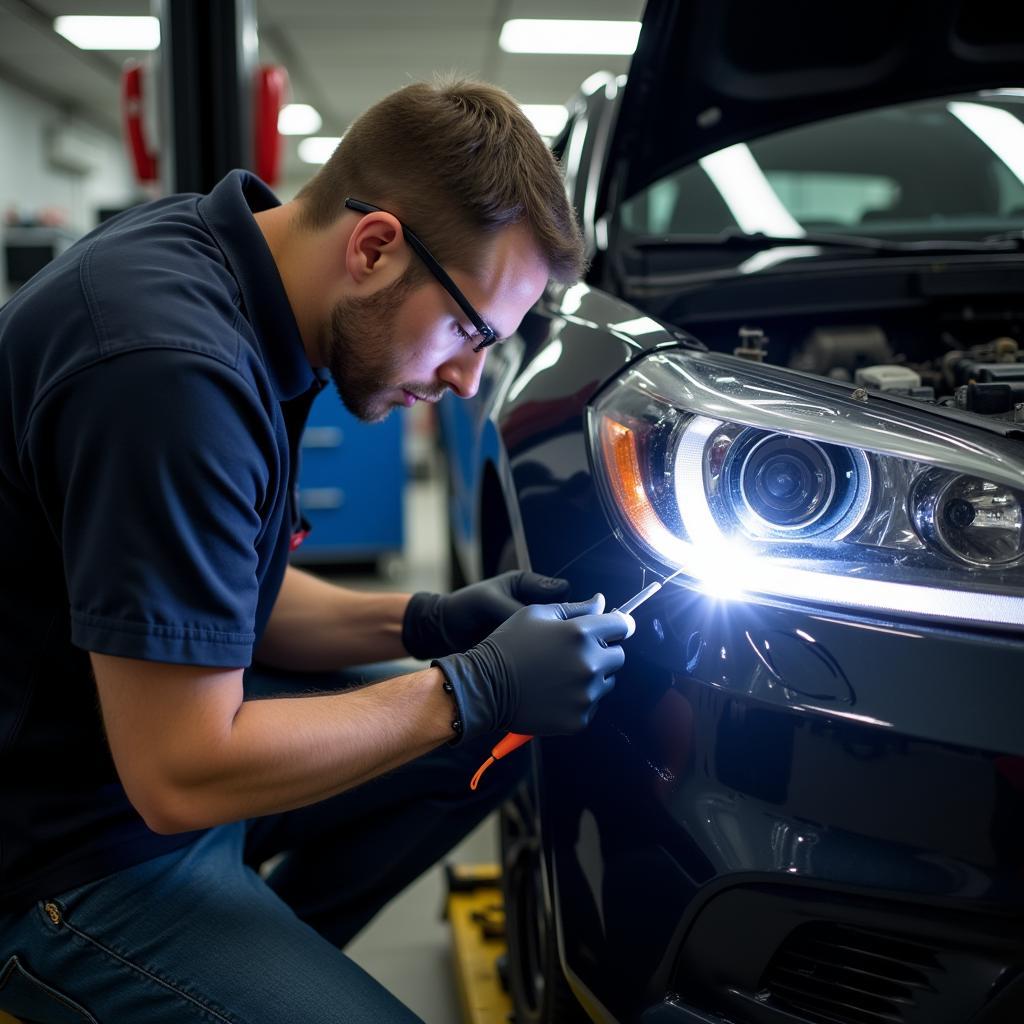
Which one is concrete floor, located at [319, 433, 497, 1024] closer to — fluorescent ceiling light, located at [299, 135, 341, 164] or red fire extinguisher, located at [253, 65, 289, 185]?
red fire extinguisher, located at [253, 65, 289, 185]

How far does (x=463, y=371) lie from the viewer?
1.12 meters

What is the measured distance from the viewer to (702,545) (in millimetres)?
909

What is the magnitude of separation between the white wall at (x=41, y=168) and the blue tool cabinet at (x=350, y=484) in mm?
5948

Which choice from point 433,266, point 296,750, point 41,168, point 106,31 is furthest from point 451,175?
point 41,168

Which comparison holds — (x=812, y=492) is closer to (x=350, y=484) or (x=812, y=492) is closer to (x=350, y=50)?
(x=350, y=484)

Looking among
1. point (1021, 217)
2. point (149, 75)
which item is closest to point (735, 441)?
point (1021, 217)

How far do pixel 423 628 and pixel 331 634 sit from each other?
15 cm

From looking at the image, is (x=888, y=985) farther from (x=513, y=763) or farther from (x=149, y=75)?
(x=149, y=75)

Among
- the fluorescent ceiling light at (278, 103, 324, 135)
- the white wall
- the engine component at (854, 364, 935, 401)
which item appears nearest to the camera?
the engine component at (854, 364, 935, 401)

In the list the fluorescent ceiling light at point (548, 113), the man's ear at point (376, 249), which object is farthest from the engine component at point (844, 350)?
the fluorescent ceiling light at point (548, 113)

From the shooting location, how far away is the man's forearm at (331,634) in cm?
142

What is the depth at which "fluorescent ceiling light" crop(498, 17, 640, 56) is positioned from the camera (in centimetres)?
734

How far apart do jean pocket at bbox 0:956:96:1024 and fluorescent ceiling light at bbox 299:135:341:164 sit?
38.7 ft

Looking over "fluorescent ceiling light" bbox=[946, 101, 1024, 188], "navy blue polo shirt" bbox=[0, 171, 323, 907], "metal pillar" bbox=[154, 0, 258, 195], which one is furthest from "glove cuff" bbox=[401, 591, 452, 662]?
"fluorescent ceiling light" bbox=[946, 101, 1024, 188]
